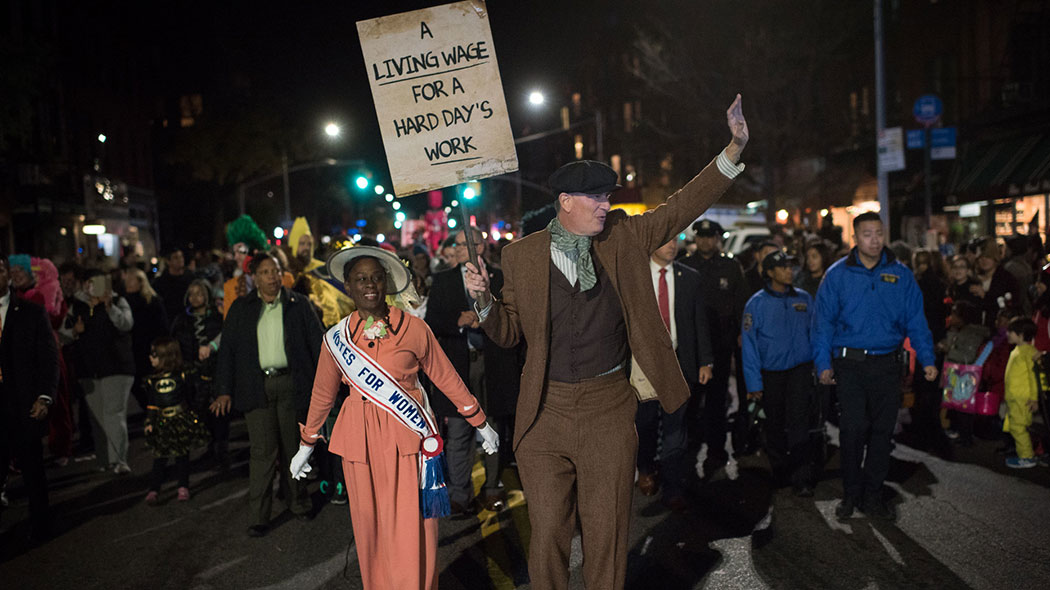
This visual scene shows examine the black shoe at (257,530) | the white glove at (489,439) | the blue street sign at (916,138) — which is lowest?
the black shoe at (257,530)

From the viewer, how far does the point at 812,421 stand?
756 cm

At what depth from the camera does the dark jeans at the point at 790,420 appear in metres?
7.11

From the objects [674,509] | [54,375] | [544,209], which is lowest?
[674,509]

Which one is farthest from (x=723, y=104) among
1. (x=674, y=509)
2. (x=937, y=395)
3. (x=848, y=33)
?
(x=674, y=509)

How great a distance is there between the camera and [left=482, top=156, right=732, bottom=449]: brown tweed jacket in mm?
4078

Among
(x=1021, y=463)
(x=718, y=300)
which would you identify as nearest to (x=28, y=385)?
(x=718, y=300)

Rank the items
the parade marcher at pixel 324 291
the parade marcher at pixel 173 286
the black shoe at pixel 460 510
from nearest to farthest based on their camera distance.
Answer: the black shoe at pixel 460 510, the parade marcher at pixel 324 291, the parade marcher at pixel 173 286

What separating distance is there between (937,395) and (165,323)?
26.0 feet

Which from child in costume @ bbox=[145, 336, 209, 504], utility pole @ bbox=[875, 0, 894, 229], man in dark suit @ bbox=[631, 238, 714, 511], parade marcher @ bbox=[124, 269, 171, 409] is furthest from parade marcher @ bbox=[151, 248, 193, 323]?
utility pole @ bbox=[875, 0, 894, 229]

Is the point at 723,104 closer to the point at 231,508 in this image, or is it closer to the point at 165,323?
the point at 165,323

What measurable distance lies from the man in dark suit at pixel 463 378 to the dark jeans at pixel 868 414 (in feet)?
7.68

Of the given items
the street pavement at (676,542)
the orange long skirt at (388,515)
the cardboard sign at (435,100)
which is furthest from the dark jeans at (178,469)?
the cardboard sign at (435,100)

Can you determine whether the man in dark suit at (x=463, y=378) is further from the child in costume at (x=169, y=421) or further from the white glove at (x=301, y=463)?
the child in costume at (x=169, y=421)

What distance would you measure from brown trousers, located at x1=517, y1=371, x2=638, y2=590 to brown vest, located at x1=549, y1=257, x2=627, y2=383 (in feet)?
0.22
